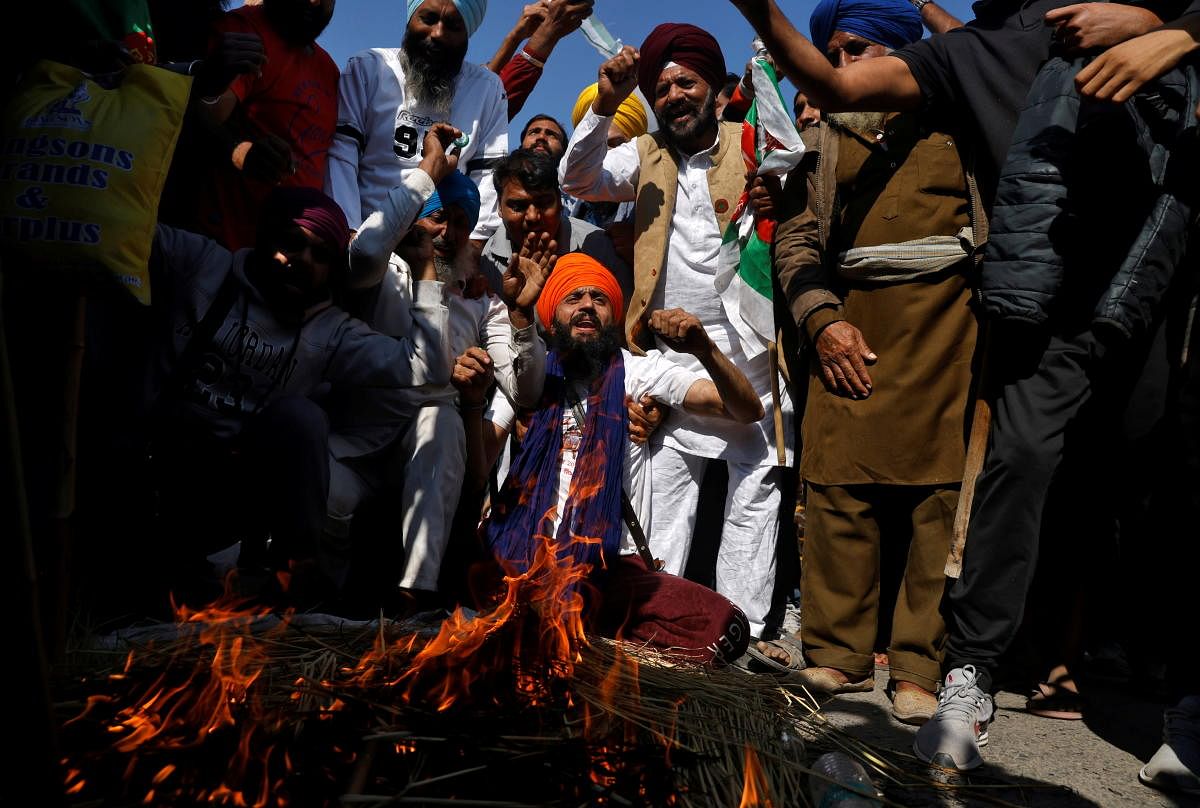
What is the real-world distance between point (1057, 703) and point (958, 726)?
0.80 m

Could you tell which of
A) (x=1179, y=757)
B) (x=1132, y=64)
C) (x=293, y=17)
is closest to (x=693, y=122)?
(x=293, y=17)

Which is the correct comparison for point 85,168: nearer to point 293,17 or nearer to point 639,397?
point 293,17

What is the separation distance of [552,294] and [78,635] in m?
2.51

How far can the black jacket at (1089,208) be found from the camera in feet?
9.50

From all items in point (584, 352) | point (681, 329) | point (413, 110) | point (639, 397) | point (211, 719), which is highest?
point (413, 110)

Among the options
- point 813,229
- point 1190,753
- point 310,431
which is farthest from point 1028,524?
point 310,431

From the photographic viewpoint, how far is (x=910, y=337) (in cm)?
348

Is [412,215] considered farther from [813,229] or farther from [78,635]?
[78,635]

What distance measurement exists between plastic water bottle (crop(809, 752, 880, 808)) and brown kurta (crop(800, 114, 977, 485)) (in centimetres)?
150

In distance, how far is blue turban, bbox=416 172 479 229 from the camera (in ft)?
14.5

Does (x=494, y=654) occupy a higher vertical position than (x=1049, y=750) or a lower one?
higher

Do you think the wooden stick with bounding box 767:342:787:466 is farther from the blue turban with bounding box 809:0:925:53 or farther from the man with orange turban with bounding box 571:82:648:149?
the man with orange turban with bounding box 571:82:648:149

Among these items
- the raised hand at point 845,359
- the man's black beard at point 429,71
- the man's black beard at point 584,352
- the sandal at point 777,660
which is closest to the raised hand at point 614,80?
the man's black beard at point 429,71

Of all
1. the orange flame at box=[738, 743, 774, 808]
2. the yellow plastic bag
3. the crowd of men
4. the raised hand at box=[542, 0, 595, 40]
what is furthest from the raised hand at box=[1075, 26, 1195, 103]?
the raised hand at box=[542, 0, 595, 40]
